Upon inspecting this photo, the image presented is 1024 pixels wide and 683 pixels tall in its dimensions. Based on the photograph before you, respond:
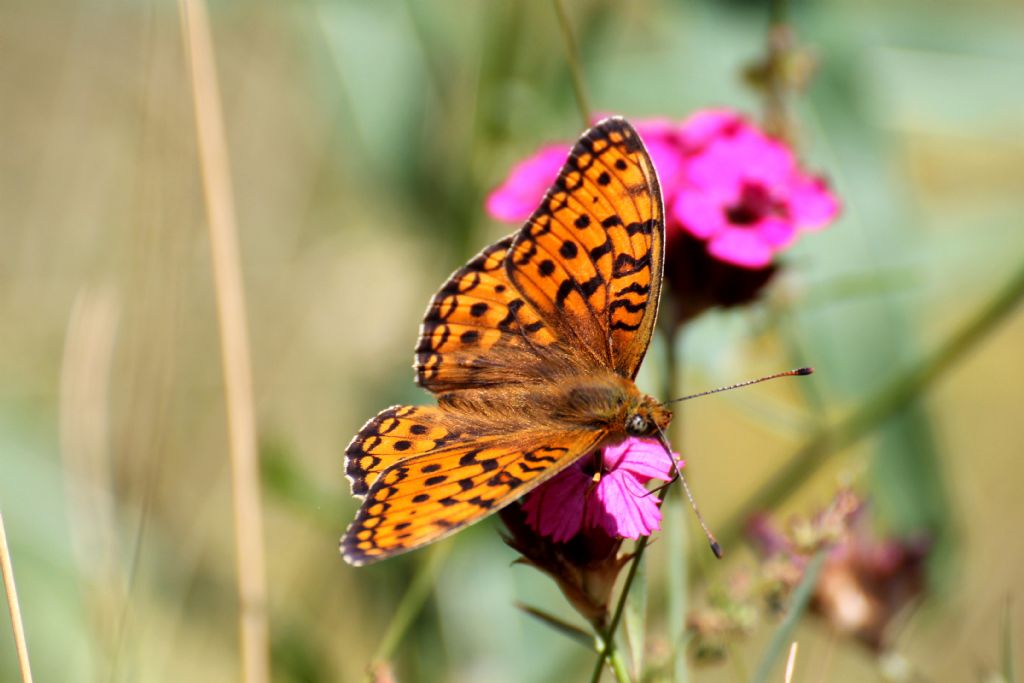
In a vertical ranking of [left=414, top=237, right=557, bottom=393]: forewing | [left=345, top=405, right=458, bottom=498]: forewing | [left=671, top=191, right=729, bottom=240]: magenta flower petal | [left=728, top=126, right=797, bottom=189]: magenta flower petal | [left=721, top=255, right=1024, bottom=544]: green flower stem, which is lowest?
[left=721, top=255, right=1024, bottom=544]: green flower stem

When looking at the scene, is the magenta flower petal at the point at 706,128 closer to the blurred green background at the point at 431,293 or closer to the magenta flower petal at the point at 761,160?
the magenta flower petal at the point at 761,160

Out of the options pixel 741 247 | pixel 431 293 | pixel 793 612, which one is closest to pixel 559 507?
pixel 793 612

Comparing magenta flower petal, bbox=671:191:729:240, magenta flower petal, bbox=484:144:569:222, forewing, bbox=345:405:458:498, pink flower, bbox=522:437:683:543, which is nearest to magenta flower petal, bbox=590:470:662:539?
pink flower, bbox=522:437:683:543

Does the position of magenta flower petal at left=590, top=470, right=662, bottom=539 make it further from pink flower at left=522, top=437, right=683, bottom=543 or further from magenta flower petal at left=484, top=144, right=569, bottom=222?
magenta flower petal at left=484, top=144, right=569, bottom=222

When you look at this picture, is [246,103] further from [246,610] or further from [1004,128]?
[246,610]

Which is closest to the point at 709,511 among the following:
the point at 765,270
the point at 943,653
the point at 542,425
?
the point at 943,653

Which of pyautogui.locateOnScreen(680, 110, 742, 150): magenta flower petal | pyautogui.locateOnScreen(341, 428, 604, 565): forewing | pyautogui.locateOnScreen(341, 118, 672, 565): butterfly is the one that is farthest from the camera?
pyautogui.locateOnScreen(680, 110, 742, 150): magenta flower petal

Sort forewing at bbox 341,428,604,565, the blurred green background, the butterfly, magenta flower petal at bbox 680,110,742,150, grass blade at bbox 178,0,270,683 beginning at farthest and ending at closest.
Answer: the blurred green background, magenta flower petal at bbox 680,110,742,150, grass blade at bbox 178,0,270,683, the butterfly, forewing at bbox 341,428,604,565
